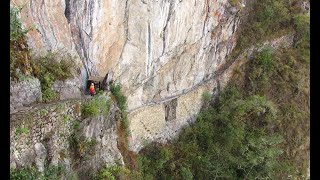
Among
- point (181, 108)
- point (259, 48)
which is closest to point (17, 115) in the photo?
point (181, 108)

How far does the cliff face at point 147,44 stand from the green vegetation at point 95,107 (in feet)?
4.21

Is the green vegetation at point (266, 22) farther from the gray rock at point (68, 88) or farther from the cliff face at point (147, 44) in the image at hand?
the gray rock at point (68, 88)

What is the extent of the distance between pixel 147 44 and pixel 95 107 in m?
4.69

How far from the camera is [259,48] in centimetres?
1864

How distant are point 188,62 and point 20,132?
10.2 meters

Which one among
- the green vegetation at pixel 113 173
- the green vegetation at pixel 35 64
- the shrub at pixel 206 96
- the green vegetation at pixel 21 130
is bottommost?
the green vegetation at pixel 113 173

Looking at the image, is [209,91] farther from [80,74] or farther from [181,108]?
[80,74]

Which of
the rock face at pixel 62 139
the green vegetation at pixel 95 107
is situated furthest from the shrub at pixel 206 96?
the green vegetation at pixel 95 107

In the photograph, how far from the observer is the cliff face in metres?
10.3

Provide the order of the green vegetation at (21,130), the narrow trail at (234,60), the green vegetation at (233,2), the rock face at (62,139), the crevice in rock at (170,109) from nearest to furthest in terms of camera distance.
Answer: the green vegetation at (21,130), the rock face at (62,139), the crevice in rock at (170,109), the narrow trail at (234,60), the green vegetation at (233,2)

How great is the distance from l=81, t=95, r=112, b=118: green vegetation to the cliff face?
1283 millimetres

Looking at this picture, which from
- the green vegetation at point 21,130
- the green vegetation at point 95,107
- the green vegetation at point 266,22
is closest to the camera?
the green vegetation at point 21,130

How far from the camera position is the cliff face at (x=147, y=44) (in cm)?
1030

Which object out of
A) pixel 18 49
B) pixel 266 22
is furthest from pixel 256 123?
pixel 18 49
